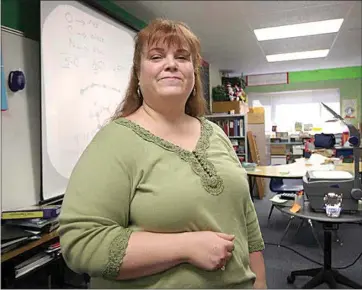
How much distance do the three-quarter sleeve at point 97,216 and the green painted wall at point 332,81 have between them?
240 inches

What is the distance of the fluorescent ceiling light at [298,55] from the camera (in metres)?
4.51

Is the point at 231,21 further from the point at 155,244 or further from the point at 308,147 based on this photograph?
the point at 155,244

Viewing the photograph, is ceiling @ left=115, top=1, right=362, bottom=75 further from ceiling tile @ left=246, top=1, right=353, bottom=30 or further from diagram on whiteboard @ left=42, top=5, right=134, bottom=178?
diagram on whiteboard @ left=42, top=5, right=134, bottom=178

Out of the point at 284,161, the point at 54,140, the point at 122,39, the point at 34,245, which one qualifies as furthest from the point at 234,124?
the point at 34,245

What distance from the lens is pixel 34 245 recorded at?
1489 mm

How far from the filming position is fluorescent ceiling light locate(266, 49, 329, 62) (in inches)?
178

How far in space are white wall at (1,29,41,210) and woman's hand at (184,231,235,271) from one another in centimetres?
125

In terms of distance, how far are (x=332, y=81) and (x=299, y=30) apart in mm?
3232

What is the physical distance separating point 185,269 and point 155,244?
0.33 feet

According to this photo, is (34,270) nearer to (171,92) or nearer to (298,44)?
(171,92)

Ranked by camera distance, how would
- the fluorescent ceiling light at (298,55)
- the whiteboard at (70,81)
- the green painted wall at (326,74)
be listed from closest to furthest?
the whiteboard at (70,81), the fluorescent ceiling light at (298,55), the green painted wall at (326,74)

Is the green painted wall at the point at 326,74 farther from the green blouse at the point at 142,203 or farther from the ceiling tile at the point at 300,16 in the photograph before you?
the green blouse at the point at 142,203

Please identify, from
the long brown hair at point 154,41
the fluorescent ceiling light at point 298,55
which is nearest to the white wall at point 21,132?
the long brown hair at point 154,41

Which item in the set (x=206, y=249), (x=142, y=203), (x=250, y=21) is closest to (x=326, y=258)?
(x=206, y=249)
